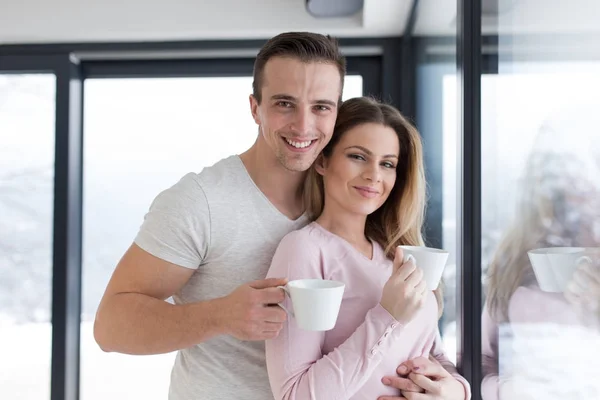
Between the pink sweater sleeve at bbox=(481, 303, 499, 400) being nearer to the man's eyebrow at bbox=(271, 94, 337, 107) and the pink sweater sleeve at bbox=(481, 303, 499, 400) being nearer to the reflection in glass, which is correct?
the reflection in glass

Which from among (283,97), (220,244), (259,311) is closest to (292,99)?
(283,97)

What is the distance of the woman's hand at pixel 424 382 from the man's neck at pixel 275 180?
435 mm

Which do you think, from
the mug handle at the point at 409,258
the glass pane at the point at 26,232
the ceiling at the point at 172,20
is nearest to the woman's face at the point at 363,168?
the mug handle at the point at 409,258

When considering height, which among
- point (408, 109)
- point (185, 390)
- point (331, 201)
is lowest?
point (185, 390)

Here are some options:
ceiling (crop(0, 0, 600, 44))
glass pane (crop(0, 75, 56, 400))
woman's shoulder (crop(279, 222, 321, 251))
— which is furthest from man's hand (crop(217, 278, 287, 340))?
glass pane (crop(0, 75, 56, 400))

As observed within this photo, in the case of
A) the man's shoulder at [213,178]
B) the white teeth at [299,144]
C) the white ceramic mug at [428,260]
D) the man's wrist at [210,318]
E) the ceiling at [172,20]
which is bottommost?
the man's wrist at [210,318]

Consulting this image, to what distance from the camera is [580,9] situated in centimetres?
59

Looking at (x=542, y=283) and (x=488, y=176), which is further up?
(x=488, y=176)

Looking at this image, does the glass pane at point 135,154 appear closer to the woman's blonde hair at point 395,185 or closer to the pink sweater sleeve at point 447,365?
the woman's blonde hair at point 395,185

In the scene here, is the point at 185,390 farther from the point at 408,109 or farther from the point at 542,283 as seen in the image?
the point at 408,109

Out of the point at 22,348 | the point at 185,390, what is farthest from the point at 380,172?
the point at 22,348

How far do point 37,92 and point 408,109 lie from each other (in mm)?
1747

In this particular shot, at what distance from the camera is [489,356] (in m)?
1.05

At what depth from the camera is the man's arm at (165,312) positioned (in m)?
0.95
